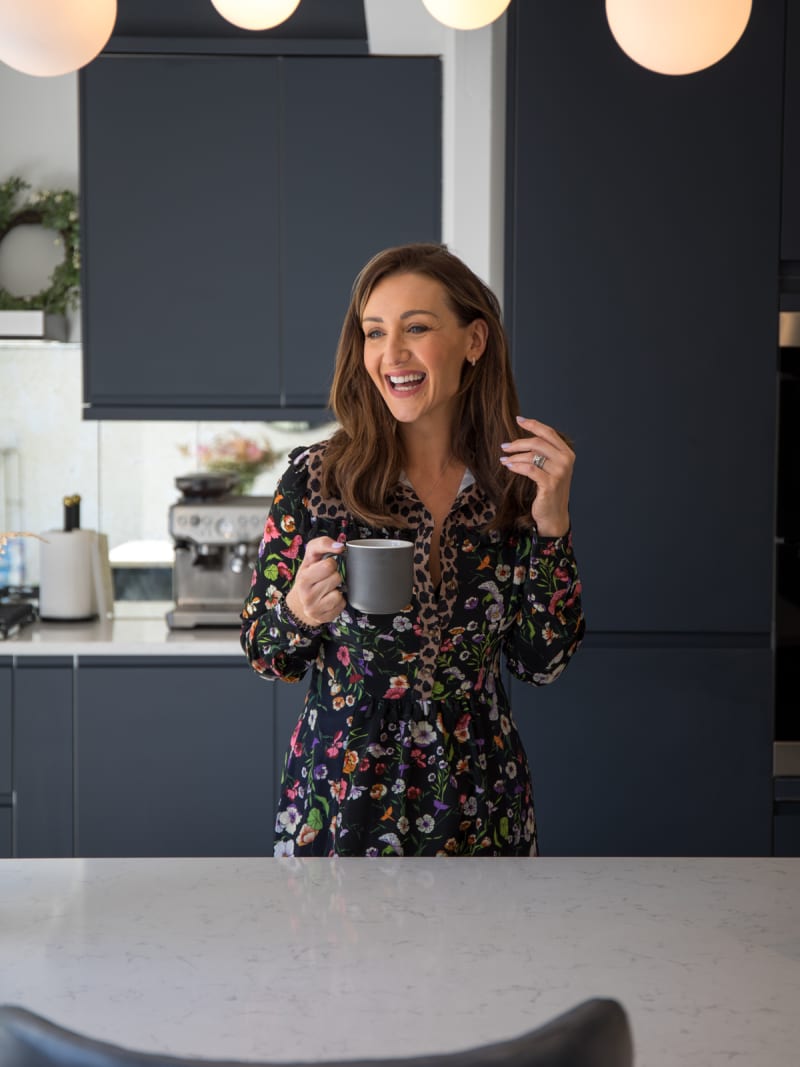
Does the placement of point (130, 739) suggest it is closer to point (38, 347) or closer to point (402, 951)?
point (38, 347)

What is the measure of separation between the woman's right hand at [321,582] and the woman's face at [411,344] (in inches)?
10.3

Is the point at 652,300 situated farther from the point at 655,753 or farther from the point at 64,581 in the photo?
the point at 64,581

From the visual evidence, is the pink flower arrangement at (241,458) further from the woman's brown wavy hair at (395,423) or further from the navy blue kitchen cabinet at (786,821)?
the woman's brown wavy hair at (395,423)

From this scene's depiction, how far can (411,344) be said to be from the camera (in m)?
1.64

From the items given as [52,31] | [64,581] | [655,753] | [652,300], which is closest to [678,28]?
[52,31]

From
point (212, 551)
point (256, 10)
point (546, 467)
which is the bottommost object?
point (212, 551)

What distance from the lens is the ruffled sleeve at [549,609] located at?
63.8 inches

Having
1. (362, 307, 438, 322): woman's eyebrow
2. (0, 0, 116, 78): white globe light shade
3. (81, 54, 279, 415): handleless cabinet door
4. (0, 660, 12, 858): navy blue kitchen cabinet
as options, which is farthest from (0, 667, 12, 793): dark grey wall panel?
(0, 0, 116, 78): white globe light shade

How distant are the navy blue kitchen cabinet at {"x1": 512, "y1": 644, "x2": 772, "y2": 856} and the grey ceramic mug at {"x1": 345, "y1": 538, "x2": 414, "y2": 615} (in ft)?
4.09

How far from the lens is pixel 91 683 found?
2.90 meters

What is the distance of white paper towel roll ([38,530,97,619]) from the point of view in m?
3.21

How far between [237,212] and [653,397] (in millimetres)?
1197

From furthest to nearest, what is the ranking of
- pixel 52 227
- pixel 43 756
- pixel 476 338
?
pixel 52 227, pixel 43 756, pixel 476 338

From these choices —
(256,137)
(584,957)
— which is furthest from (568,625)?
(256,137)
